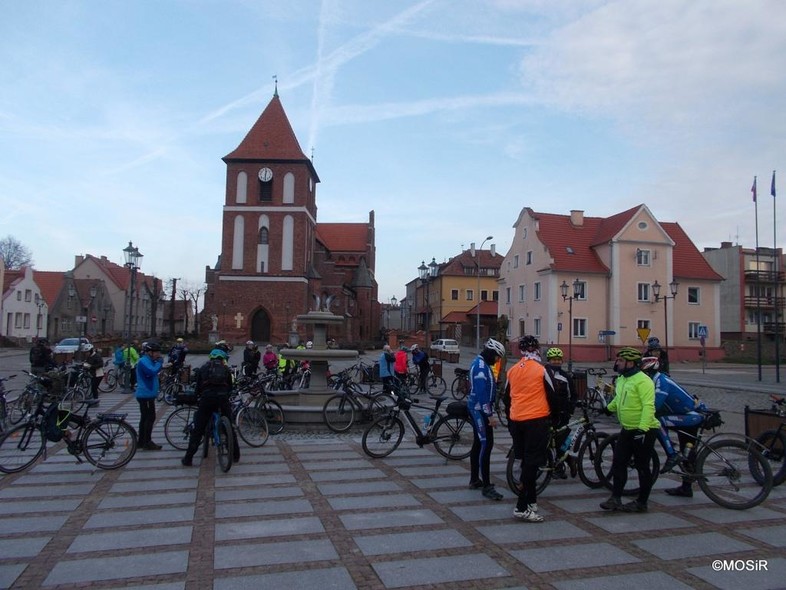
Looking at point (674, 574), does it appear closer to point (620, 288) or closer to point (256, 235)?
point (620, 288)

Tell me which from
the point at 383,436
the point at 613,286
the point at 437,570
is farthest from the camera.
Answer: the point at 613,286

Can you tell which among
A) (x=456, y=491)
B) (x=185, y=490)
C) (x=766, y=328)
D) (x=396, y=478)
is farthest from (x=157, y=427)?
(x=766, y=328)

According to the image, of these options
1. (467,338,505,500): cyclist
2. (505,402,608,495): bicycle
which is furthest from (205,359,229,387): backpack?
(505,402,608,495): bicycle

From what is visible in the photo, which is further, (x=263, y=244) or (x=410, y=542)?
(x=263, y=244)

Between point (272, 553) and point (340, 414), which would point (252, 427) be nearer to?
point (340, 414)

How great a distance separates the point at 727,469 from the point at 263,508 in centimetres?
513

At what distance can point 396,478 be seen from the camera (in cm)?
825

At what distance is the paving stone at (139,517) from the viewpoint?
20.4 ft

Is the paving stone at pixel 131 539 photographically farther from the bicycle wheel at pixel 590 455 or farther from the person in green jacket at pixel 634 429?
the bicycle wheel at pixel 590 455

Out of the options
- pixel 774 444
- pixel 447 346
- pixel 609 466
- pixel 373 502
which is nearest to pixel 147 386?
pixel 373 502

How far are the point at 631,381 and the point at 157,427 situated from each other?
389 inches

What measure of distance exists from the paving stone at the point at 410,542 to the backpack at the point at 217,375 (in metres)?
3.84

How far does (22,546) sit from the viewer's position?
18.1 ft

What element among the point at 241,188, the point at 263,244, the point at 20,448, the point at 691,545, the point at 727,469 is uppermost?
the point at 241,188
